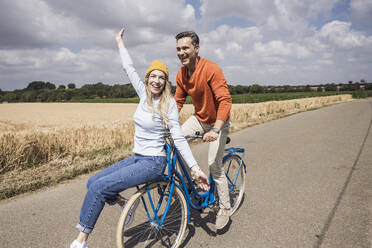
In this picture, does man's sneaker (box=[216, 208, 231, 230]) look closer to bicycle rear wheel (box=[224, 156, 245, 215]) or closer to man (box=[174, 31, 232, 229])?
man (box=[174, 31, 232, 229])

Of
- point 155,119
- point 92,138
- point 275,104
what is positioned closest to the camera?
point 155,119

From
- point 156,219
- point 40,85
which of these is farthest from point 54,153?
point 40,85

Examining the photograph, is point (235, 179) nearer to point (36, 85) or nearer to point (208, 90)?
point (208, 90)

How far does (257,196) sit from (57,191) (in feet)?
11.7

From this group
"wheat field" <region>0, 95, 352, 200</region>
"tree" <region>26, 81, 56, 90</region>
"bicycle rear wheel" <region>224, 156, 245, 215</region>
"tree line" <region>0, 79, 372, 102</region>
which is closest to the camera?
"bicycle rear wheel" <region>224, 156, 245, 215</region>

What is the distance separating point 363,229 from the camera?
2.95 metres

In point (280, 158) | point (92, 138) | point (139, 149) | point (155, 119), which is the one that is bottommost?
point (280, 158)

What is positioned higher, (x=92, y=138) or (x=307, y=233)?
(x=92, y=138)

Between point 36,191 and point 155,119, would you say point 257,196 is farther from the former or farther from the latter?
point 36,191

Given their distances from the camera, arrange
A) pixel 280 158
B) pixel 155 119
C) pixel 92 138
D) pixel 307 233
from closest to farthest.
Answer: pixel 155 119 → pixel 307 233 → pixel 280 158 → pixel 92 138

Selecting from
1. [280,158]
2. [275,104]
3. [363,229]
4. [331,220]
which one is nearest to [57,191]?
[331,220]

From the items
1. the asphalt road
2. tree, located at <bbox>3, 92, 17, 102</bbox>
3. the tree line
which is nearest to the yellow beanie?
the asphalt road

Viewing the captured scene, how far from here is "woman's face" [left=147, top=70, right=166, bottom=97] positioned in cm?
241

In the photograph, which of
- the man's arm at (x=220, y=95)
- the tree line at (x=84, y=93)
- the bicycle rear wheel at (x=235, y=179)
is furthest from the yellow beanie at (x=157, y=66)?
the tree line at (x=84, y=93)
